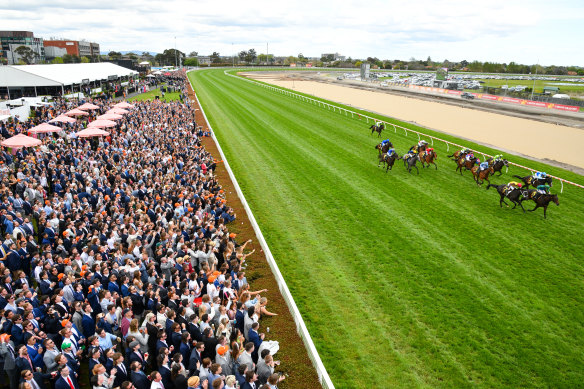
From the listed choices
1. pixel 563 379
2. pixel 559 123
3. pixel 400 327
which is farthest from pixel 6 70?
pixel 559 123

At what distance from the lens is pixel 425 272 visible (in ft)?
34.9

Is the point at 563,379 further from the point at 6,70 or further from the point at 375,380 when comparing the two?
the point at 6,70

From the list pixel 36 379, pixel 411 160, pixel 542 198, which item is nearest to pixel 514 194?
pixel 542 198

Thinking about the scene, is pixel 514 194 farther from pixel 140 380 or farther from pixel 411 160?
pixel 140 380

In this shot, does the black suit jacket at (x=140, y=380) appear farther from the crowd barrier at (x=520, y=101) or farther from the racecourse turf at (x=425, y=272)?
the crowd barrier at (x=520, y=101)

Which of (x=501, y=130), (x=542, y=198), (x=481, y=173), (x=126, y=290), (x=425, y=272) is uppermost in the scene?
(x=501, y=130)

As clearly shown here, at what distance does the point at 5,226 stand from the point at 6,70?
36.8 meters

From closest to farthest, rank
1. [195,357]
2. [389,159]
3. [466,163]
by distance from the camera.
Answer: [195,357]
[466,163]
[389,159]

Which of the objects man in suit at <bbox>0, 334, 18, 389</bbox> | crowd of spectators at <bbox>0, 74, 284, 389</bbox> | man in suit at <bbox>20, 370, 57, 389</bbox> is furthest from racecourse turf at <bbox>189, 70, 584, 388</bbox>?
man in suit at <bbox>0, 334, 18, 389</bbox>

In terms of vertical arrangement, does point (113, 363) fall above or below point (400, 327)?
above

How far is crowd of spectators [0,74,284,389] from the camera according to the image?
5910mm

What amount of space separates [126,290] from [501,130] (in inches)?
1211

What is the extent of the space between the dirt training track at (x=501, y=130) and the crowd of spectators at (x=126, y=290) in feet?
64.5

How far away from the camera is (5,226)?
10.6 m
